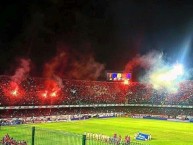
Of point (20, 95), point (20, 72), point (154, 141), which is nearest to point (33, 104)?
point (20, 95)

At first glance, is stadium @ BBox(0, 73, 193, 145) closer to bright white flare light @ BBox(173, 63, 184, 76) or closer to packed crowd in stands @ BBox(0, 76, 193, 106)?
packed crowd in stands @ BBox(0, 76, 193, 106)

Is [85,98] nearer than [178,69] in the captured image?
Yes

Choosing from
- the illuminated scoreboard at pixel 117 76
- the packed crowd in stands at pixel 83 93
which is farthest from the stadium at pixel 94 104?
the illuminated scoreboard at pixel 117 76

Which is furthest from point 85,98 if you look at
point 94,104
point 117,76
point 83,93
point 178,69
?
point 178,69

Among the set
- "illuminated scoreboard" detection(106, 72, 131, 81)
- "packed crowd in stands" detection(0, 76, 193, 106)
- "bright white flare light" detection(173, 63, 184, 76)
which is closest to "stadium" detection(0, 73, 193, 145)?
"packed crowd in stands" detection(0, 76, 193, 106)

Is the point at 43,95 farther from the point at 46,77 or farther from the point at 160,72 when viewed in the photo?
the point at 160,72

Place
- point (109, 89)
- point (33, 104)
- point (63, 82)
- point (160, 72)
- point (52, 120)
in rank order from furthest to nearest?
1. point (160, 72)
2. point (109, 89)
3. point (63, 82)
4. point (33, 104)
5. point (52, 120)

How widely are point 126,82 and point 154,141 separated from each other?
5245cm

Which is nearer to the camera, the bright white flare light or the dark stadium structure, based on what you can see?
the dark stadium structure

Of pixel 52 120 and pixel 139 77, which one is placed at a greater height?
pixel 139 77

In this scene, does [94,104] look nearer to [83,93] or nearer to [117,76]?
[83,93]

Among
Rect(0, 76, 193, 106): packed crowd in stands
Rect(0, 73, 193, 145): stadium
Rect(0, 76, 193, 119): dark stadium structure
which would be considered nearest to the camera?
Rect(0, 73, 193, 145): stadium

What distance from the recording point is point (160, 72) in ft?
333

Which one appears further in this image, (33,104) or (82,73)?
(82,73)
